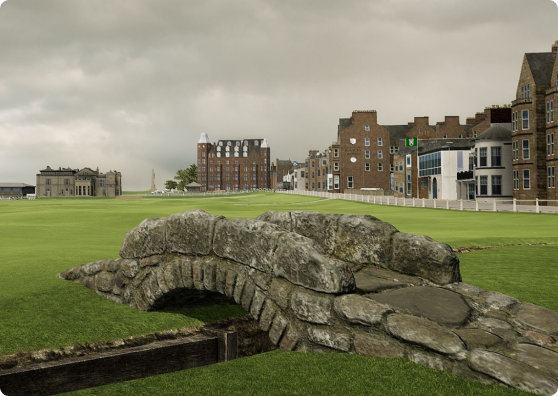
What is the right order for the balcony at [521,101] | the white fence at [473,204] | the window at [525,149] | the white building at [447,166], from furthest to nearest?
1. the white building at [447,166]
2. the window at [525,149]
3. the balcony at [521,101]
4. the white fence at [473,204]

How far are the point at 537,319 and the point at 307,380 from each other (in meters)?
3.53

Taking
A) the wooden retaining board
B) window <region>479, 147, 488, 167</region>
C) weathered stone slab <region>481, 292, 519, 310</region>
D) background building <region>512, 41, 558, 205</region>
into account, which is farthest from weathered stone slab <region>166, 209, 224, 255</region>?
window <region>479, 147, 488, 167</region>

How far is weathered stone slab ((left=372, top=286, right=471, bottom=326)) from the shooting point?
6273 millimetres

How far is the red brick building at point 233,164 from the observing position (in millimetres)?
184625

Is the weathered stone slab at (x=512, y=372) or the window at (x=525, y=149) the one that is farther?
the window at (x=525, y=149)

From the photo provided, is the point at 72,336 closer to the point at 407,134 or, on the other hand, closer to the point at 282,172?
the point at 407,134

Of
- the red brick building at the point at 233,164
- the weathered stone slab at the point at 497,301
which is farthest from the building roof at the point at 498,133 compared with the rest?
the red brick building at the point at 233,164

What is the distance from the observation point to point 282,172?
185 meters

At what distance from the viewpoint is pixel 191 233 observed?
8289 mm

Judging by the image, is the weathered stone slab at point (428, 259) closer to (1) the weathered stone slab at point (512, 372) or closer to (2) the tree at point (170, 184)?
(1) the weathered stone slab at point (512, 372)

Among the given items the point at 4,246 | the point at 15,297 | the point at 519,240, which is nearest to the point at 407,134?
the point at 519,240

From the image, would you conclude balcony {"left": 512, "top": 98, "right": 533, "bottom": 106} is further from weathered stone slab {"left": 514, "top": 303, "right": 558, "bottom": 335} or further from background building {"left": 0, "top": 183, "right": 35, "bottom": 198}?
background building {"left": 0, "top": 183, "right": 35, "bottom": 198}

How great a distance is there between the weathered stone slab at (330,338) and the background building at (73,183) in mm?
157979

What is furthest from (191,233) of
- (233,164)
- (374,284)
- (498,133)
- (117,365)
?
(233,164)
